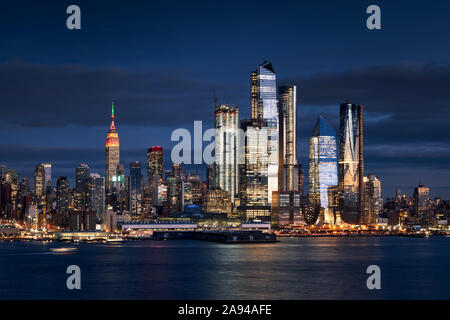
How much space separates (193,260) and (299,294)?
217ft
